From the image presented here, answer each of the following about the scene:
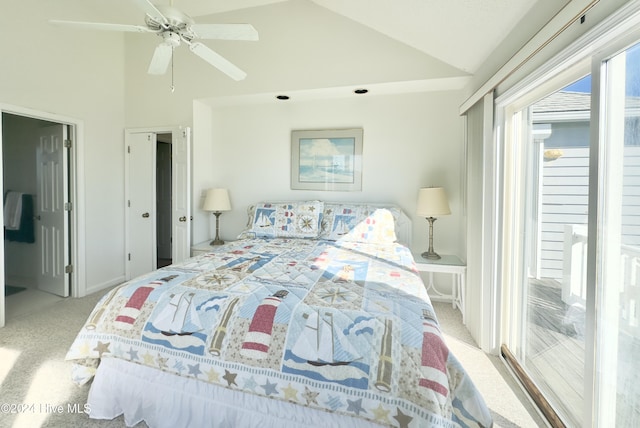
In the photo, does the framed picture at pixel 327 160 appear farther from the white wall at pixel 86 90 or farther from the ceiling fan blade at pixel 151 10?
the white wall at pixel 86 90

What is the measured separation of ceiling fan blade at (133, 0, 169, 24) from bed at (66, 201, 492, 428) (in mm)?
1496

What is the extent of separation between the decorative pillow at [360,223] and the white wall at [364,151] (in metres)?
0.33

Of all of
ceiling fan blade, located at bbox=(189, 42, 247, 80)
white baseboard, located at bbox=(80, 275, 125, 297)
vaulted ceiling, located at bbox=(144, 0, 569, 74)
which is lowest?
white baseboard, located at bbox=(80, 275, 125, 297)

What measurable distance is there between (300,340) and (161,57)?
2060 millimetres

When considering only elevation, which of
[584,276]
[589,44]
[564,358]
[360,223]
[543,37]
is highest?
[543,37]

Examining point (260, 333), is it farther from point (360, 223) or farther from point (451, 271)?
point (451, 271)

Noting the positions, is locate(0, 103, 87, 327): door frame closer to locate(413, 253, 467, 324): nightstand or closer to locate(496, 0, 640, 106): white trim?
locate(413, 253, 467, 324): nightstand

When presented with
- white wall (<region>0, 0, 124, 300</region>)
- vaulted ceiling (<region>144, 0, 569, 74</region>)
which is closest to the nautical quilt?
vaulted ceiling (<region>144, 0, 569, 74</region>)

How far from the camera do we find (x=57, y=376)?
2018 millimetres

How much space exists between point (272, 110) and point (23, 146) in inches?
125

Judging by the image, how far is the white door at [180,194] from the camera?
142 inches

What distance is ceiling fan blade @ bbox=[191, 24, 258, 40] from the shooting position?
5.84 ft

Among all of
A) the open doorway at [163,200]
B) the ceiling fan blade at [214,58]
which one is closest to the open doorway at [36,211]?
the open doorway at [163,200]

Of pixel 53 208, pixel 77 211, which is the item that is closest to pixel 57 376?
pixel 77 211
